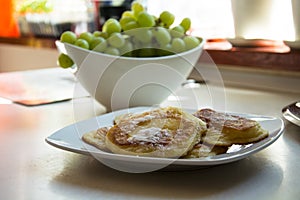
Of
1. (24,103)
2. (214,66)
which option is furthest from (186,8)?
(24,103)

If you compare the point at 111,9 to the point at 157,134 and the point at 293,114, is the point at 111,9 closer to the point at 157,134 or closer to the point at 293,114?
the point at 293,114

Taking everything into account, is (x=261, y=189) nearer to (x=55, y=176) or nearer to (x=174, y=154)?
(x=174, y=154)

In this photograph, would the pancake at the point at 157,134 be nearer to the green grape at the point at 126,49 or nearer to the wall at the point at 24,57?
the green grape at the point at 126,49

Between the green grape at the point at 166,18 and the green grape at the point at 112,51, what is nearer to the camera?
the green grape at the point at 112,51

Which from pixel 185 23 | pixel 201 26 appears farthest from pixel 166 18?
pixel 201 26

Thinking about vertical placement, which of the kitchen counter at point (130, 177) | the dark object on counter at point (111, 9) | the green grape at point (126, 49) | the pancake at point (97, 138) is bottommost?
the kitchen counter at point (130, 177)

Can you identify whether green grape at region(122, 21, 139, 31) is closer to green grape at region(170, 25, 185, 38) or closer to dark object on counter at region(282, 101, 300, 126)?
green grape at region(170, 25, 185, 38)

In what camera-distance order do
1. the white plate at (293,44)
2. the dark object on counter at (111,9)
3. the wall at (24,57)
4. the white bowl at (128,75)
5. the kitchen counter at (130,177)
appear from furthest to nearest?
the wall at (24,57), the dark object on counter at (111,9), the white plate at (293,44), the white bowl at (128,75), the kitchen counter at (130,177)

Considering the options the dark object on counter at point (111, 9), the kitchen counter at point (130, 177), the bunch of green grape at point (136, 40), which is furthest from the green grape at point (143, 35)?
the dark object on counter at point (111, 9)
